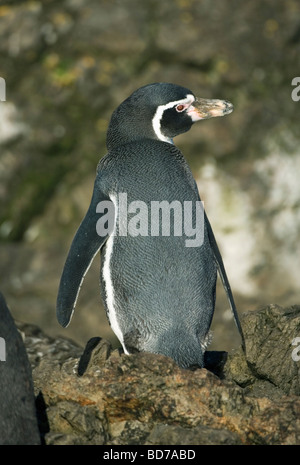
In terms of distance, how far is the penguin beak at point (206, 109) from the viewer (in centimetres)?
403

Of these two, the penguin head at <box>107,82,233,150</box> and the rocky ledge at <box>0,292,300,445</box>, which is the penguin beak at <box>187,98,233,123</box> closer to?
the penguin head at <box>107,82,233,150</box>

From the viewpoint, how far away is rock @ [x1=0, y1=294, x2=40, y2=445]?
2.59 m

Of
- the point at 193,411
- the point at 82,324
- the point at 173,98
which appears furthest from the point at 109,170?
the point at 82,324

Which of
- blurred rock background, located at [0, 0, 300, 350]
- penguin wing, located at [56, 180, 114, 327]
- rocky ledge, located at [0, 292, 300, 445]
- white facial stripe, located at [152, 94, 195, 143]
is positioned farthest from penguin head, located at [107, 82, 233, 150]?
blurred rock background, located at [0, 0, 300, 350]

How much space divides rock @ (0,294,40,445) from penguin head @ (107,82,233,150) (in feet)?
4.65

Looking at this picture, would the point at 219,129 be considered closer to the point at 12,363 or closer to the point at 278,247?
the point at 278,247

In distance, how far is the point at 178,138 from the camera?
772 centimetres

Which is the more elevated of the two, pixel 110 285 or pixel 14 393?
pixel 110 285

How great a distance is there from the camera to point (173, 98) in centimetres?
394

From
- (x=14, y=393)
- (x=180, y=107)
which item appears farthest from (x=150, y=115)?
(x=14, y=393)

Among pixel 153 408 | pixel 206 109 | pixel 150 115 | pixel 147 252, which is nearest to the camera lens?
pixel 153 408

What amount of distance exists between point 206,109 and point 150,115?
0.30 meters

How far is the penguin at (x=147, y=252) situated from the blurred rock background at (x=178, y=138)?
11.4 feet

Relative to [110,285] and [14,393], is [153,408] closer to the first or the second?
[14,393]
